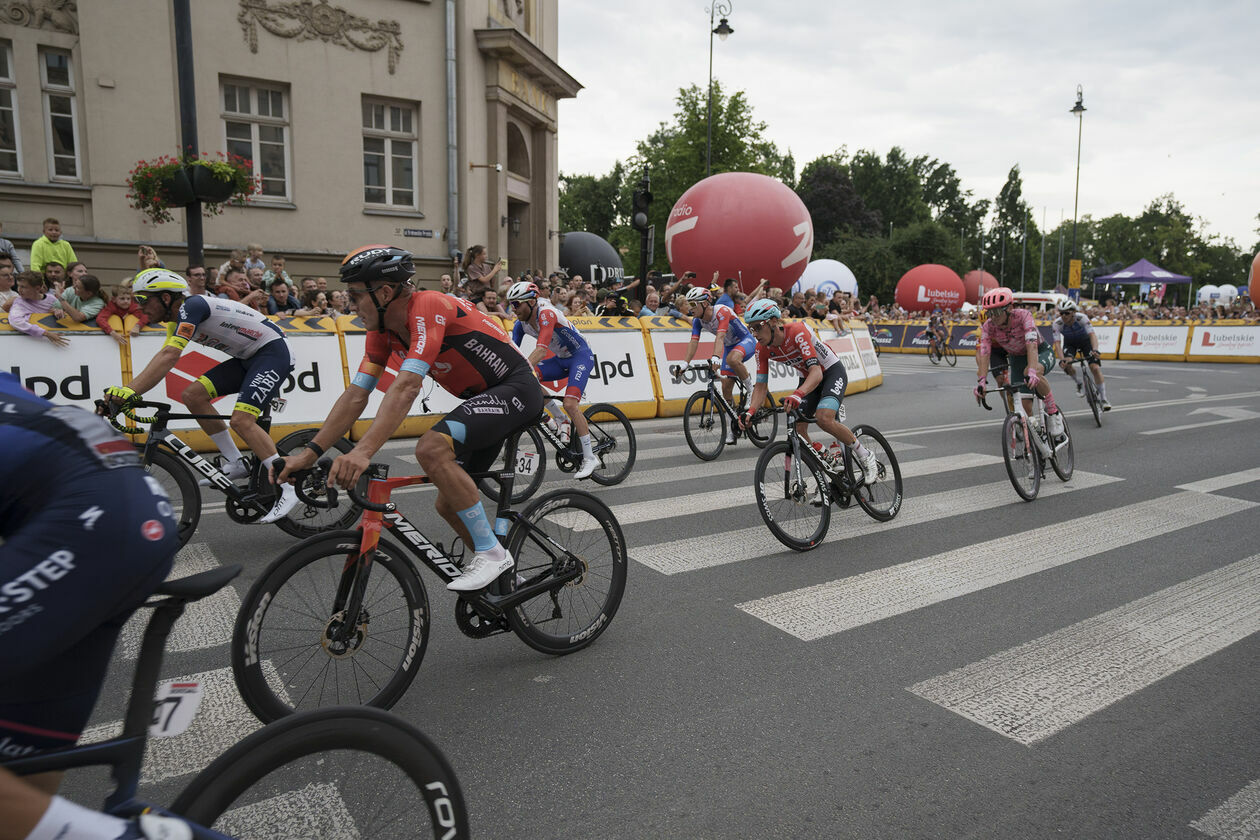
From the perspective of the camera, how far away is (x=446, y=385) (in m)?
4.49

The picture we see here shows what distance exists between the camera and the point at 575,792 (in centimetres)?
310

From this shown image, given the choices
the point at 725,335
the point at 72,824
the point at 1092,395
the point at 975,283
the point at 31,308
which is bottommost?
the point at 1092,395

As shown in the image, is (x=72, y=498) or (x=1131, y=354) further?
(x=1131, y=354)

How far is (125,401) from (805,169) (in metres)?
89.1

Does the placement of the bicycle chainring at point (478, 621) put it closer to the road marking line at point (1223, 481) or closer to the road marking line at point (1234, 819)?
the road marking line at point (1234, 819)

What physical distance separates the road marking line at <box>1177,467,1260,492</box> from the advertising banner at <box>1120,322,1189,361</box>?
23240 mm

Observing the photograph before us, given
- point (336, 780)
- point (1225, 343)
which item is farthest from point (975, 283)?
point (336, 780)

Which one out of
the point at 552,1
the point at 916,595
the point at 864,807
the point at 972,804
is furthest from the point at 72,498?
the point at 552,1

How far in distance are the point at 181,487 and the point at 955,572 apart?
5.44 metres

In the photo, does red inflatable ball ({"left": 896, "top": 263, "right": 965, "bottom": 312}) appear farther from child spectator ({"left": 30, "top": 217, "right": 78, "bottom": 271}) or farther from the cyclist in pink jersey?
child spectator ({"left": 30, "top": 217, "right": 78, "bottom": 271})

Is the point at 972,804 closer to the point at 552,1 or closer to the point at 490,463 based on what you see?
the point at 490,463

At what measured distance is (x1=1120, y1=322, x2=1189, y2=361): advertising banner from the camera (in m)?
29.6

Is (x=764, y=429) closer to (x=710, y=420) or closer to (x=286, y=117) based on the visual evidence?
(x=710, y=420)

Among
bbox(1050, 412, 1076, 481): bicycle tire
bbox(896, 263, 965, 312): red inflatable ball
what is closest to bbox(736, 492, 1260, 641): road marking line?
bbox(1050, 412, 1076, 481): bicycle tire
